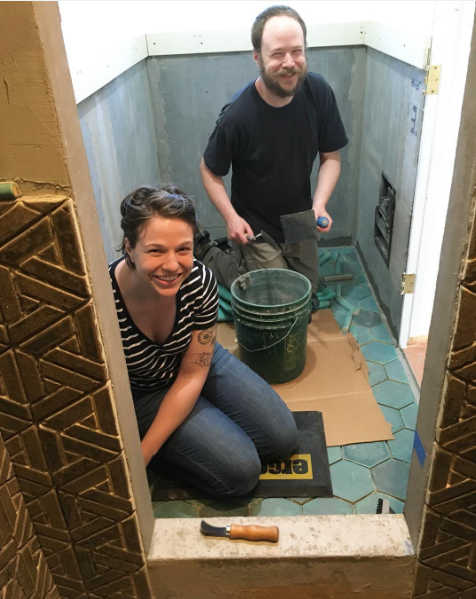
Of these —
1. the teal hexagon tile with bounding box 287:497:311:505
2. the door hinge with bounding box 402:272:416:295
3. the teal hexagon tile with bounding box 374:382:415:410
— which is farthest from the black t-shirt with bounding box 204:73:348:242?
the teal hexagon tile with bounding box 287:497:311:505

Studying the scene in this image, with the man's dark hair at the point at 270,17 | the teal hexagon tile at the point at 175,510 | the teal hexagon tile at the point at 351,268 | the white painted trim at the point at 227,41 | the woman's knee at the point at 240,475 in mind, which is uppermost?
the man's dark hair at the point at 270,17

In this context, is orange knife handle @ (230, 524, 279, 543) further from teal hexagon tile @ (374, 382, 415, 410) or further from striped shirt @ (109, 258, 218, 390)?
teal hexagon tile @ (374, 382, 415, 410)

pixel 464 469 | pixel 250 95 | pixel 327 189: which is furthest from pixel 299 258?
pixel 464 469

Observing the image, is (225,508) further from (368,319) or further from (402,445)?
(368,319)

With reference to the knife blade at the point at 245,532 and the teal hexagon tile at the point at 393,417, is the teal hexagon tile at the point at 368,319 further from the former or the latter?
the knife blade at the point at 245,532

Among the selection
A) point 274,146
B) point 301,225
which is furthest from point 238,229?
point 274,146

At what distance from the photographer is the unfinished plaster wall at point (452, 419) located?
34.4 inches

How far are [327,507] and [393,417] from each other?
0.51 meters

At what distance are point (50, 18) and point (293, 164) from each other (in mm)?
1666

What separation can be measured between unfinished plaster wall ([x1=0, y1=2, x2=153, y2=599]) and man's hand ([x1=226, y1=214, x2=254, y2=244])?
125 centimetres

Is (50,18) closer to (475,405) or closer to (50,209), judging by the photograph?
(50,209)

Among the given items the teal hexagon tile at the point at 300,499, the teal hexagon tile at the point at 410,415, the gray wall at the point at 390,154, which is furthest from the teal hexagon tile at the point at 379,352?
the teal hexagon tile at the point at 300,499

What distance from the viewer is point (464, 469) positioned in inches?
43.3

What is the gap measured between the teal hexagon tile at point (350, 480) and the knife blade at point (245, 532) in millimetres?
436
